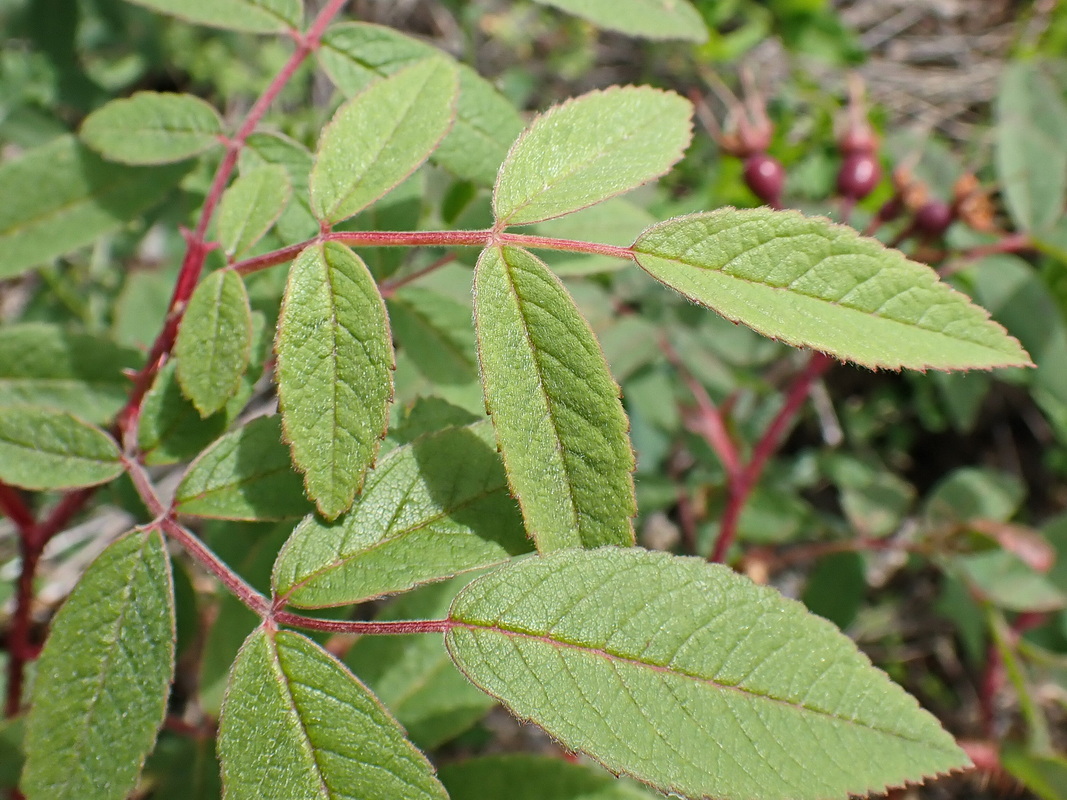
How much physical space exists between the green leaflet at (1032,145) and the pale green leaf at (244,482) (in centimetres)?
170

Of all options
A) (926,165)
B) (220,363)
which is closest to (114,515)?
(220,363)

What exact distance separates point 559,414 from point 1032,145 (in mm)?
1666

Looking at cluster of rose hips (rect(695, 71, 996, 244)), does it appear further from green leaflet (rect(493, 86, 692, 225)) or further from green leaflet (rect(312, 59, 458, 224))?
green leaflet (rect(312, 59, 458, 224))

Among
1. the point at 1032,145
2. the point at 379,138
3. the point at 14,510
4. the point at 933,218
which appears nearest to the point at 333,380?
the point at 379,138

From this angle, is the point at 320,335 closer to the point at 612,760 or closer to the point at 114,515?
the point at 612,760

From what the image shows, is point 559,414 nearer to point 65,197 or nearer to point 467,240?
point 467,240

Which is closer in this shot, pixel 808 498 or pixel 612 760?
pixel 612 760

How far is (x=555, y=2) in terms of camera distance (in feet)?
→ 4.30

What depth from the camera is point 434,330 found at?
140cm

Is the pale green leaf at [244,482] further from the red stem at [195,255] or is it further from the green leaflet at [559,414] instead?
the green leaflet at [559,414]

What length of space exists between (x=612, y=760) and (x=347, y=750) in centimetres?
27

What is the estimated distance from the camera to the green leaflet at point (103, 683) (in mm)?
953

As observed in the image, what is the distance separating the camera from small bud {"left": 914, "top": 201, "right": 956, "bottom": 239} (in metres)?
1.90

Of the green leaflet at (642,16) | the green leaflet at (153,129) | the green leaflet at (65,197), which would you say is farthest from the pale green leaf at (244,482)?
the green leaflet at (642,16)
